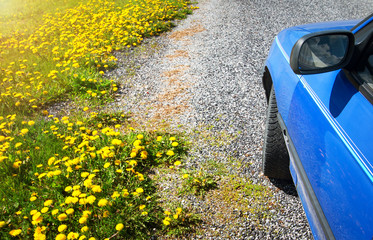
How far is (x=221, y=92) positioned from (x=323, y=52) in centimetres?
315

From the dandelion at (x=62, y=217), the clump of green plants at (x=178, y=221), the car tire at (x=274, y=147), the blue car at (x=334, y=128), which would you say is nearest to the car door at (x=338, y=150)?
the blue car at (x=334, y=128)

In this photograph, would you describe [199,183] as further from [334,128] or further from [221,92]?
[221,92]

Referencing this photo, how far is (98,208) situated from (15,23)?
9325mm

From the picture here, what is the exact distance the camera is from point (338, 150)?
161 cm

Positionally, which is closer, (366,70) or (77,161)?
(366,70)

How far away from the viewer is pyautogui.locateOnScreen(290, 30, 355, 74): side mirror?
1746 millimetres

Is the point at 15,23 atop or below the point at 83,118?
atop

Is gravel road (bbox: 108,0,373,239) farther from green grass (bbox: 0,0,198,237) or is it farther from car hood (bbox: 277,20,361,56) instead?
car hood (bbox: 277,20,361,56)

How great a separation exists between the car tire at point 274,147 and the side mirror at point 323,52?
1.06 metres

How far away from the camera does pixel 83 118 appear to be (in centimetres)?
441

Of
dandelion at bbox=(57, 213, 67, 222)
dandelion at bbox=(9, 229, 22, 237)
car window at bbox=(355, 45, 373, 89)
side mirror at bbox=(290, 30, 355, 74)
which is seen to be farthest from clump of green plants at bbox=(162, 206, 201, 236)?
car window at bbox=(355, 45, 373, 89)

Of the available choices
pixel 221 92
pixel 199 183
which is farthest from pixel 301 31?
pixel 221 92

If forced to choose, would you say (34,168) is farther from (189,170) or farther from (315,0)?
(315,0)

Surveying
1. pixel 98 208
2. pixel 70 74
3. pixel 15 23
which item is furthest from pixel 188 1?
pixel 98 208
